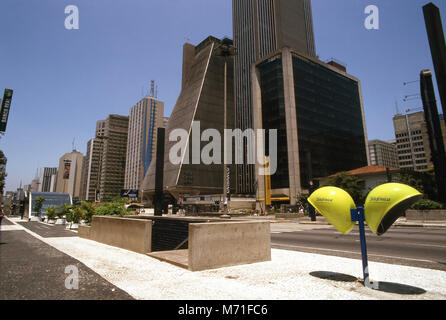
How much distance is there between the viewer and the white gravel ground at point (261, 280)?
4.19 m

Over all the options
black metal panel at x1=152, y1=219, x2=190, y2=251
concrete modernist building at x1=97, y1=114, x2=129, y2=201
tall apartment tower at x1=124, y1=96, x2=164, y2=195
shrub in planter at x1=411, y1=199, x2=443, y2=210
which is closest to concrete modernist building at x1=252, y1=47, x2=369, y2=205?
shrub in planter at x1=411, y1=199, x2=443, y2=210

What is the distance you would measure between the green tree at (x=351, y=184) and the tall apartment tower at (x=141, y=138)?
406 feet

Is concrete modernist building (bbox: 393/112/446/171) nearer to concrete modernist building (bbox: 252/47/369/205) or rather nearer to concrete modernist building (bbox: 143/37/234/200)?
concrete modernist building (bbox: 252/47/369/205)

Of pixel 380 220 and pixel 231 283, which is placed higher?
pixel 380 220

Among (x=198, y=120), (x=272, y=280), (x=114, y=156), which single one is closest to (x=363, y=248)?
(x=272, y=280)

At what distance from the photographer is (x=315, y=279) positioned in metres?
5.27

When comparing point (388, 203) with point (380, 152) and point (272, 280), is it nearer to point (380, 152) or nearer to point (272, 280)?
point (272, 280)

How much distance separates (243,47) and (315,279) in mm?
119846

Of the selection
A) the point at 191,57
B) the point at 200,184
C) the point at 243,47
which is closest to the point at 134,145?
the point at 191,57

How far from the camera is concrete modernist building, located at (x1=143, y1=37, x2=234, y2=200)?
71188 mm

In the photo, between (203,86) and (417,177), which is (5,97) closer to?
(203,86)

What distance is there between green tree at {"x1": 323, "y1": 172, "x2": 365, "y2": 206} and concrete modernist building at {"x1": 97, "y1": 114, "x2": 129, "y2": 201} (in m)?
A: 143

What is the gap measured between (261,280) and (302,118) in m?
68.4
